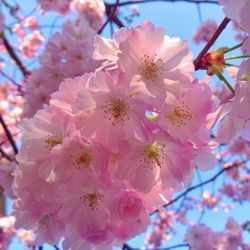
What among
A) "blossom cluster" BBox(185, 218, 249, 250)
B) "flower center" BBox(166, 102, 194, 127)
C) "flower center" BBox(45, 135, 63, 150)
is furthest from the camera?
"blossom cluster" BBox(185, 218, 249, 250)

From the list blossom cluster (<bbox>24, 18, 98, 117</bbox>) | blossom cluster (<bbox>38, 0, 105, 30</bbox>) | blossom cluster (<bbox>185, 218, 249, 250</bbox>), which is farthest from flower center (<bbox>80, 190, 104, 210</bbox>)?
blossom cluster (<bbox>185, 218, 249, 250</bbox>)

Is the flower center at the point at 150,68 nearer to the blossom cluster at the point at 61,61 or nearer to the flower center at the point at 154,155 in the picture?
the flower center at the point at 154,155

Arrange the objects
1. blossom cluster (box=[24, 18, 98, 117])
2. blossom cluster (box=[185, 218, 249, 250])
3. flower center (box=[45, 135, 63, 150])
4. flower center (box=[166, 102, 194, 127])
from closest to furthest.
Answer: flower center (box=[166, 102, 194, 127]) < flower center (box=[45, 135, 63, 150]) < blossom cluster (box=[24, 18, 98, 117]) < blossom cluster (box=[185, 218, 249, 250])

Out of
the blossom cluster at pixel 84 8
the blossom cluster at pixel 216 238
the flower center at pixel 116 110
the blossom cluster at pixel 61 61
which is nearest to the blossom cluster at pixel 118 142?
the flower center at pixel 116 110

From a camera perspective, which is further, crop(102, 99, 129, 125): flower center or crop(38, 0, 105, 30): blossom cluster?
crop(38, 0, 105, 30): blossom cluster

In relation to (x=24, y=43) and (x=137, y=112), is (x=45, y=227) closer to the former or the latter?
(x=137, y=112)

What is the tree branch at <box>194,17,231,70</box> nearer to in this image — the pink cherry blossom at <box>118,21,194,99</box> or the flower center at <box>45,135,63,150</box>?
the pink cherry blossom at <box>118,21,194,99</box>

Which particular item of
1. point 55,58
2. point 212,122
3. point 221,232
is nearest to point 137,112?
point 212,122
